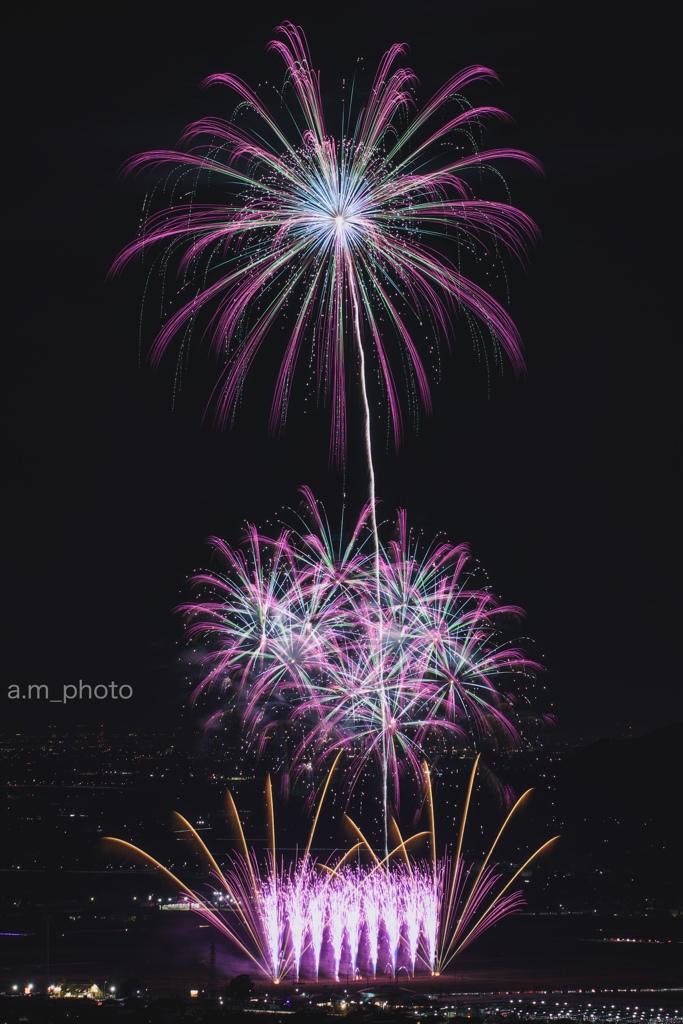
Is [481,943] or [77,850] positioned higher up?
[77,850]

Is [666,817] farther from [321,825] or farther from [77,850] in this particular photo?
[77,850]

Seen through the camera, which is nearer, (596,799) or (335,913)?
(335,913)

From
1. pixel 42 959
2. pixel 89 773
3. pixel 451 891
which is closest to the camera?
pixel 42 959

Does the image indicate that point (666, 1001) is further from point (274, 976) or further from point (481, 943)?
point (481, 943)

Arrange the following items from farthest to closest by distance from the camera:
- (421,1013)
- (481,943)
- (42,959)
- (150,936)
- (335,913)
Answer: (150,936) < (481,943) < (42,959) < (335,913) < (421,1013)

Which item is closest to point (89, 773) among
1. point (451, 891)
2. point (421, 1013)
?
point (451, 891)

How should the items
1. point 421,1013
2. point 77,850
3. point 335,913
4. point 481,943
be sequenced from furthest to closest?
point 77,850, point 481,943, point 335,913, point 421,1013

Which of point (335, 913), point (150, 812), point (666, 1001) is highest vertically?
point (150, 812)

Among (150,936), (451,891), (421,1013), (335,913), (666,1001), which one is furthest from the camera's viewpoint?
(451,891)

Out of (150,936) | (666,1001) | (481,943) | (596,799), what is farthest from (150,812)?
(666,1001)
